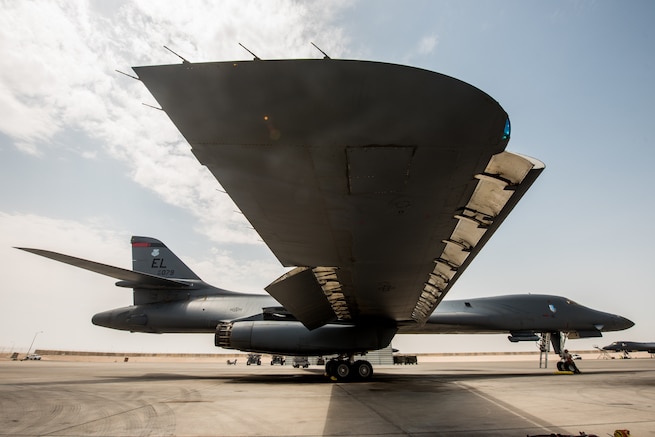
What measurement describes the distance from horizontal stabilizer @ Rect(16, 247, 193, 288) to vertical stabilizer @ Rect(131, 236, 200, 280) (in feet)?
4.95

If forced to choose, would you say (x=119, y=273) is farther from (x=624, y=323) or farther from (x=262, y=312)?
(x=624, y=323)

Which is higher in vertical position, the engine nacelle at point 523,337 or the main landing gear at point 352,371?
the engine nacelle at point 523,337

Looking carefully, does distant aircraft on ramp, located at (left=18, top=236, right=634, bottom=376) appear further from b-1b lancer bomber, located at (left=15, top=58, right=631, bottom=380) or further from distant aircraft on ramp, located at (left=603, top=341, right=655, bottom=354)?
distant aircraft on ramp, located at (left=603, top=341, right=655, bottom=354)

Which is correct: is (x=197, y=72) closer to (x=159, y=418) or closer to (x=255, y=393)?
(x=159, y=418)

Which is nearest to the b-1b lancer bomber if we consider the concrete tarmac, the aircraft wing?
the aircraft wing

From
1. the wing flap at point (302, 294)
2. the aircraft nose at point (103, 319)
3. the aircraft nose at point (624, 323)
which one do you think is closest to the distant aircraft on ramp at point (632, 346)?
the aircraft nose at point (624, 323)

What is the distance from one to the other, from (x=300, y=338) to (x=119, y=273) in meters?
6.08

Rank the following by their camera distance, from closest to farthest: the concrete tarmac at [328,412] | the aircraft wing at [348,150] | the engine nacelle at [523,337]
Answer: the aircraft wing at [348,150] → the concrete tarmac at [328,412] → the engine nacelle at [523,337]

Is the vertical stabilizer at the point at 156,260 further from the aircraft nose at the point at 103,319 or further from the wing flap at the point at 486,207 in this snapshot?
the wing flap at the point at 486,207

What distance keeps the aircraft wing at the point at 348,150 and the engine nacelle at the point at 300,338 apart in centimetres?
750

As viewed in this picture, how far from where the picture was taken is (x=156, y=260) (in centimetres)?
1728

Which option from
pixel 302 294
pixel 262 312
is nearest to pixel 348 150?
pixel 302 294

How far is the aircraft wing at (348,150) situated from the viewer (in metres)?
2.47

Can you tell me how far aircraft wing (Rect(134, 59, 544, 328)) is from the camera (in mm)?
2471
